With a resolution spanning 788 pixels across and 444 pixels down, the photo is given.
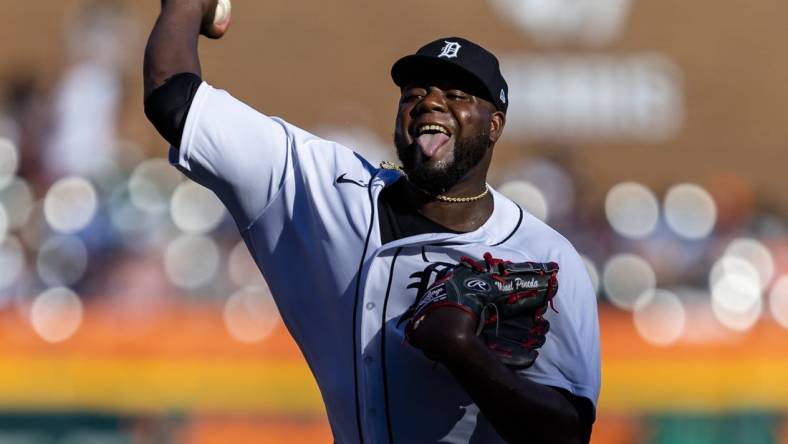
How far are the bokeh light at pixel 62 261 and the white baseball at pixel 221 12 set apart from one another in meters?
5.12

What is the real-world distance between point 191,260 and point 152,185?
0.86 metres

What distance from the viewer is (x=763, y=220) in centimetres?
1108

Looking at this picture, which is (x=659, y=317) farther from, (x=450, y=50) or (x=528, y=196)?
(x=450, y=50)

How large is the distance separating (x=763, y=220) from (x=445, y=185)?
8.20m

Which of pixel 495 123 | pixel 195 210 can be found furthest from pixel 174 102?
pixel 195 210

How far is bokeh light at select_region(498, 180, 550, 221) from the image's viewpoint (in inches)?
404

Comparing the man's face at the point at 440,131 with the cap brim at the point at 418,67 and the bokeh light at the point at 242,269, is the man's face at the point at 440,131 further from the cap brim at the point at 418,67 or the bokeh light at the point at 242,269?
the bokeh light at the point at 242,269

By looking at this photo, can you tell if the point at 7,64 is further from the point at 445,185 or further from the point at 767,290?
the point at 445,185

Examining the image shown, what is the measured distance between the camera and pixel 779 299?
927 cm

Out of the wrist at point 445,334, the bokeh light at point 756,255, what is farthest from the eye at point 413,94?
the bokeh light at point 756,255

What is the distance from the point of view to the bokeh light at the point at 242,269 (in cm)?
845

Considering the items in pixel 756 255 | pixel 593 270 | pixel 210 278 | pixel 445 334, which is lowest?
pixel 210 278

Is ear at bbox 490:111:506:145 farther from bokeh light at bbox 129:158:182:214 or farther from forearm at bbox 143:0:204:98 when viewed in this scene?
bokeh light at bbox 129:158:182:214

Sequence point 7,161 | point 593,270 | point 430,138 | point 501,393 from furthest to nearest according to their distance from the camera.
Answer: point 7,161 < point 593,270 < point 430,138 < point 501,393
